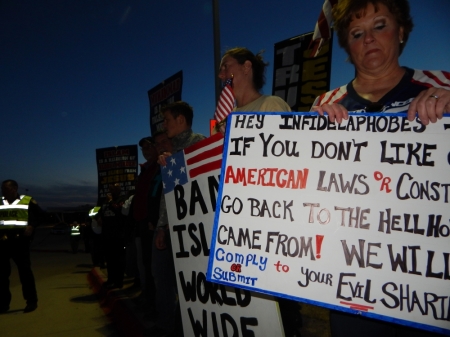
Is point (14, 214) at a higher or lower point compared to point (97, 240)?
higher

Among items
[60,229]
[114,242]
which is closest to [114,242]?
[114,242]

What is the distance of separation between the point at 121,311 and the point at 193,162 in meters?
3.17

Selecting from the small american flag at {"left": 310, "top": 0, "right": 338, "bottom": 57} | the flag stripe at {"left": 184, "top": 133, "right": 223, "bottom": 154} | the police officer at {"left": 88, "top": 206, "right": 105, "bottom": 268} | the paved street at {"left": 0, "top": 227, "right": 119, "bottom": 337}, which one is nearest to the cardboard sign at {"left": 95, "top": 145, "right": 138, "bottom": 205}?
the police officer at {"left": 88, "top": 206, "right": 105, "bottom": 268}

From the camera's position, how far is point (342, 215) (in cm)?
143

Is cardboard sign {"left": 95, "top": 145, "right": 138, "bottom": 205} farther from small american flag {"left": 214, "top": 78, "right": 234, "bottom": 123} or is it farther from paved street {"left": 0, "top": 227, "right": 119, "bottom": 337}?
small american flag {"left": 214, "top": 78, "right": 234, "bottom": 123}

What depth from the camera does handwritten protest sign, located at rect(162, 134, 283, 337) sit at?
204cm

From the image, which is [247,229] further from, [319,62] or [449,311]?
[319,62]

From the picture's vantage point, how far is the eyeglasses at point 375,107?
1.57 metres

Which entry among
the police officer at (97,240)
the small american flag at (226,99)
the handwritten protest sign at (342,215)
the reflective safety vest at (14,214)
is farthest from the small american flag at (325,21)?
the police officer at (97,240)

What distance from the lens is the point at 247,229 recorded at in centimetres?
160

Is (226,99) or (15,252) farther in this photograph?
(15,252)

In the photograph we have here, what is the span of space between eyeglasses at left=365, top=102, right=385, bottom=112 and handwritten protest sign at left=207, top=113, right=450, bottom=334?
0.16m

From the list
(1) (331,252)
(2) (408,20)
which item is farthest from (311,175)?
(2) (408,20)

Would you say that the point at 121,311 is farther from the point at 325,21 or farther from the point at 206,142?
the point at 325,21
